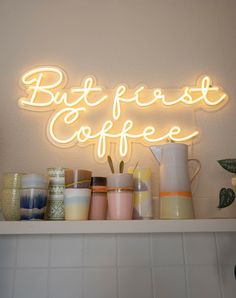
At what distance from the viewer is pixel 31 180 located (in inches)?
34.6

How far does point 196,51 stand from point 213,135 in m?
0.44

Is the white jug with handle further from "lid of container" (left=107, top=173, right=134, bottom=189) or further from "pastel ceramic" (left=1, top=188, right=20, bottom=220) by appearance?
"pastel ceramic" (left=1, top=188, right=20, bottom=220)

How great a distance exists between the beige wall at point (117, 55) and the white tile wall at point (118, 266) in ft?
0.84

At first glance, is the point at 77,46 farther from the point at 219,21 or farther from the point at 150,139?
the point at 219,21

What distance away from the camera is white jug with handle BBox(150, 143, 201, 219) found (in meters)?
0.89

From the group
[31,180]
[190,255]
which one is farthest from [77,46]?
[190,255]

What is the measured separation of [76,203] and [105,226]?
13cm

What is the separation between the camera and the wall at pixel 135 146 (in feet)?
3.24

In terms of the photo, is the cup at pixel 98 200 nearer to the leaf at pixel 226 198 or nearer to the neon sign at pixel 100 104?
the neon sign at pixel 100 104

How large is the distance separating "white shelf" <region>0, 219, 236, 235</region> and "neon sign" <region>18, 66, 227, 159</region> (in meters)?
0.36

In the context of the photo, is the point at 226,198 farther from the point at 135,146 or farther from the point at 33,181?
the point at 33,181

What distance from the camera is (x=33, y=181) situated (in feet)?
2.88

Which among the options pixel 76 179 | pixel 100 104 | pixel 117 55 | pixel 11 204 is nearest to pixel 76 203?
pixel 76 179

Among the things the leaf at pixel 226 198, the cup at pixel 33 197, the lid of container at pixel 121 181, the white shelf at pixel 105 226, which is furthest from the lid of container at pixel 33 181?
the leaf at pixel 226 198
